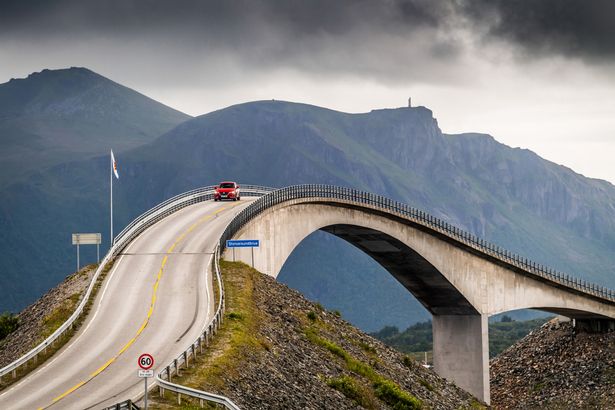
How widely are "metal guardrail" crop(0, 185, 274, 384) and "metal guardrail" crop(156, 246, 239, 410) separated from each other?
691 cm

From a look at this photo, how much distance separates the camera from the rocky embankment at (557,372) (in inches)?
3568

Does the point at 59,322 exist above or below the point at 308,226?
below

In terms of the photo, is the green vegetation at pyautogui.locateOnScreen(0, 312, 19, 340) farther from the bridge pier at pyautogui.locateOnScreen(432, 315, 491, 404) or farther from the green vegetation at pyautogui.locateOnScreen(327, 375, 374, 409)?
the bridge pier at pyautogui.locateOnScreen(432, 315, 491, 404)

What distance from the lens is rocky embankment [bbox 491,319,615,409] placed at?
90625 mm

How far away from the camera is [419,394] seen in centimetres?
6212

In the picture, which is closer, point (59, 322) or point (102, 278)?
point (59, 322)

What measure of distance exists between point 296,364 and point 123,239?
2360 centimetres

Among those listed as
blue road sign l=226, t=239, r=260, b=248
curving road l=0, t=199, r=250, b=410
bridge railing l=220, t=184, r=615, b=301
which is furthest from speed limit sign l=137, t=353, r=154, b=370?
bridge railing l=220, t=184, r=615, b=301

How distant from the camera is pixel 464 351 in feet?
324

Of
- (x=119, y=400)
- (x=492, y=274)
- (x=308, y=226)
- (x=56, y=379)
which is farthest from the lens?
(x=492, y=274)

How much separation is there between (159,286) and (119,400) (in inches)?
866

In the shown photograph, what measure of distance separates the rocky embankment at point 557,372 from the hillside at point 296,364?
71.2ft

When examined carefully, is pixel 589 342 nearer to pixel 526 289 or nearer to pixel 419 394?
pixel 526 289

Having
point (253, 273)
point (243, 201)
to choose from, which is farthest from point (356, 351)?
point (243, 201)
